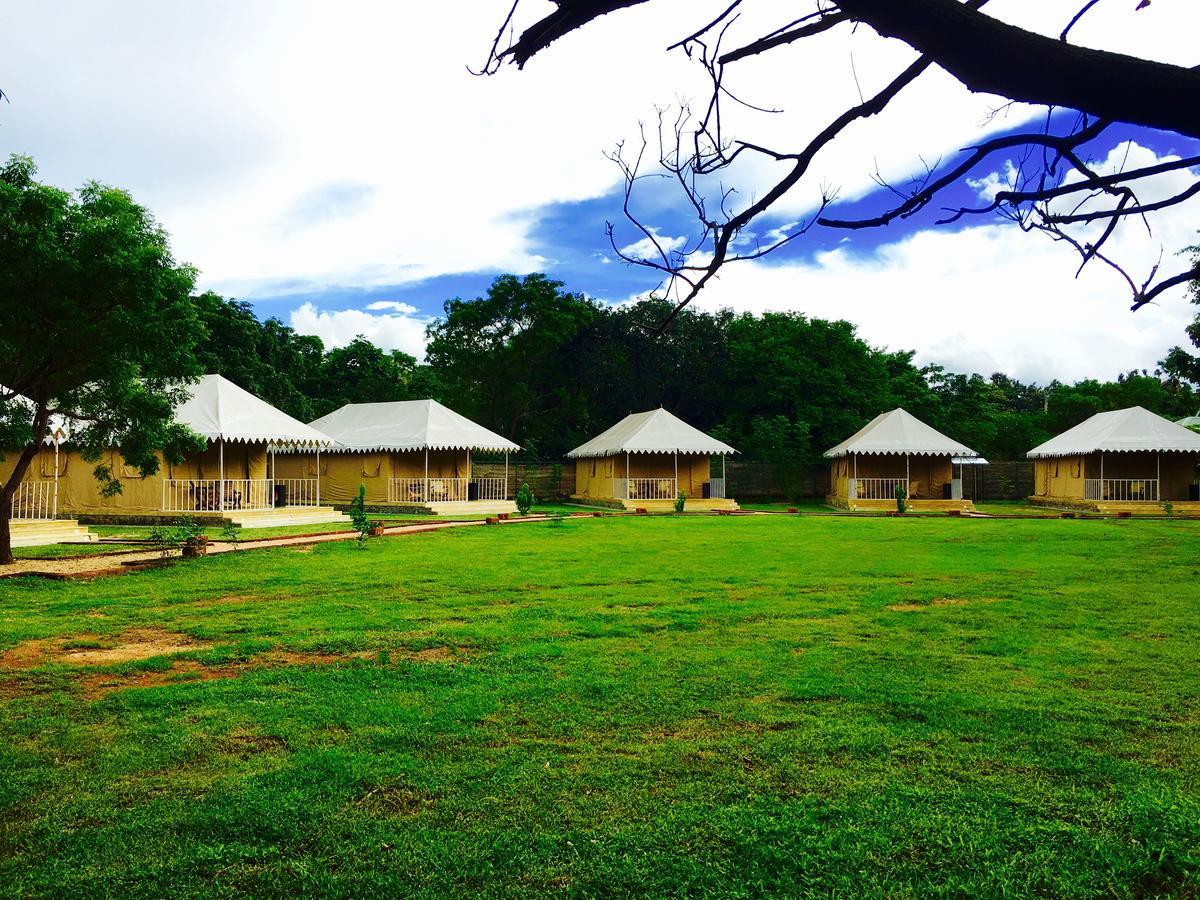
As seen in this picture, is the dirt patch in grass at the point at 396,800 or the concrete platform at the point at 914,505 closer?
the dirt patch in grass at the point at 396,800

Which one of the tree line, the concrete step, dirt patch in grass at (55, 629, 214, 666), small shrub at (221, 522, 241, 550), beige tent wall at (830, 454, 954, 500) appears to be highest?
the tree line

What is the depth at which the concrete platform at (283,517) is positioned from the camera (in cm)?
2223

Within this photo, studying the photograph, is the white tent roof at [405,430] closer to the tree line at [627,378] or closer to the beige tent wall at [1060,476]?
the tree line at [627,378]

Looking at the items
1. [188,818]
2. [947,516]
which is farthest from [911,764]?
[947,516]

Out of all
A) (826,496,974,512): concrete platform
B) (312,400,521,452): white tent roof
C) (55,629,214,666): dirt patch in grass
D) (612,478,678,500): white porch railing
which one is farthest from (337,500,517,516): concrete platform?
(55,629,214,666): dirt patch in grass

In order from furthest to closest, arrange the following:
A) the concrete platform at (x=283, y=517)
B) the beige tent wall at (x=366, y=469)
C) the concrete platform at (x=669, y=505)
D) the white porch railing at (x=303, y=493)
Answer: the white porch railing at (x=303, y=493) → the beige tent wall at (x=366, y=469) → the concrete platform at (x=669, y=505) → the concrete platform at (x=283, y=517)

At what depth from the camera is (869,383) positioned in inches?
1715

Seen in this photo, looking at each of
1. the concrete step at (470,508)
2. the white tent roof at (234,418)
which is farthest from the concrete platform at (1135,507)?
the white tent roof at (234,418)

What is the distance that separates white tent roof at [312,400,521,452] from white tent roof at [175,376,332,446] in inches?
161

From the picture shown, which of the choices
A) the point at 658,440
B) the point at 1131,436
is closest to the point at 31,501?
the point at 658,440

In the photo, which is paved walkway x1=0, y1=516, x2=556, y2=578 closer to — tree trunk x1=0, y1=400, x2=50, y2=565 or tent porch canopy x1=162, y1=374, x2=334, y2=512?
tree trunk x1=0, y1=400, x2=50, y2=565

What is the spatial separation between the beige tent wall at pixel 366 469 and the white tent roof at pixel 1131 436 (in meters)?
23.3

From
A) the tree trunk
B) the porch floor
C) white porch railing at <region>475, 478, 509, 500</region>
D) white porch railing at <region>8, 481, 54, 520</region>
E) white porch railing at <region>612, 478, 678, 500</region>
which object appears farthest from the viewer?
white porch railing at <region>612, 478, 678, 500</region>

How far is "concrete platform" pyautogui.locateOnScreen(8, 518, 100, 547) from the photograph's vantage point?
1650 cm
